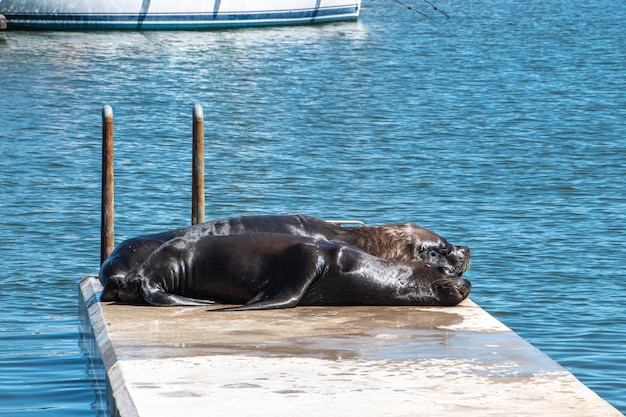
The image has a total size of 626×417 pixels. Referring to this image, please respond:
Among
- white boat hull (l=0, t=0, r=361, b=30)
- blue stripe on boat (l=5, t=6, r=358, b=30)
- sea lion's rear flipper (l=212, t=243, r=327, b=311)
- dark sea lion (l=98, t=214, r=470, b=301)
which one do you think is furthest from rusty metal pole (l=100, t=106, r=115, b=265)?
blue stripe on boat (l=5, t=6, r=358, b=30)

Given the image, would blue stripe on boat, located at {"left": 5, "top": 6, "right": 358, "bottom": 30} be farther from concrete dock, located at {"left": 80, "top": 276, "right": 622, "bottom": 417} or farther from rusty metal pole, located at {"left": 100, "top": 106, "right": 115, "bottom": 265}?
concrete dock, located at {"left": 80, "top": 276, "right": 622, "bottom": 417}

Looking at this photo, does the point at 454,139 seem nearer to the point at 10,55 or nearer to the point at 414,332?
the point at 414,332

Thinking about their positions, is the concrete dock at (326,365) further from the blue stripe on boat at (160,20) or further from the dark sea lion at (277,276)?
the blue stripe on boat at (160,20)

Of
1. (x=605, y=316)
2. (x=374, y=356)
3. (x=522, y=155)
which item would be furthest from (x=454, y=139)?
(x=374, y=356)

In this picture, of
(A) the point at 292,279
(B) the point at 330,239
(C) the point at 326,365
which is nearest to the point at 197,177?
(B) the point at 330,239

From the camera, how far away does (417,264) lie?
29.6ft

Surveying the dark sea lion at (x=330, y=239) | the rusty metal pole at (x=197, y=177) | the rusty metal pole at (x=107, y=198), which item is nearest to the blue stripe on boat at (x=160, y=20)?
the rusty metal pole at (x=197, y=177)

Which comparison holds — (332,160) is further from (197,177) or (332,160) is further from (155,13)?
(155,13)

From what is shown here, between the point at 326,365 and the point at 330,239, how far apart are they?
2423 millimetres

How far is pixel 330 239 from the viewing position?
951 centimetres

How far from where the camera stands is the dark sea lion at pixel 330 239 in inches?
370

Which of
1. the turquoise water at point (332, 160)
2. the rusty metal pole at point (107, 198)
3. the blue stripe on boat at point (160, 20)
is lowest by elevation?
the blue stripe on boat at point (160, 20)

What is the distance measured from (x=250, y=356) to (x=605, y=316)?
20.1 feet

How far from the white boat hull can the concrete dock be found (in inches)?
1492
